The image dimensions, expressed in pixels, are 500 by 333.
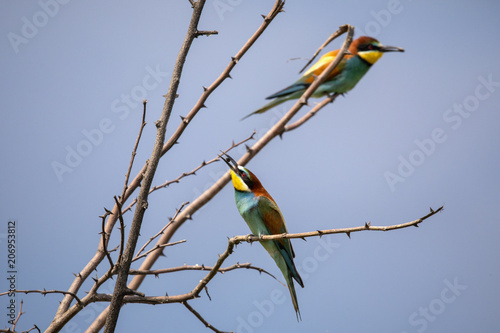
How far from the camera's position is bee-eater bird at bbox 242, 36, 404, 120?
8.84ft

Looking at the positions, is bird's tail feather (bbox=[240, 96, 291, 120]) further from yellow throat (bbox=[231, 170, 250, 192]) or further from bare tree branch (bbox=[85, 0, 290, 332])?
bare tree branch (bbox=[85, 0, 290, 332])

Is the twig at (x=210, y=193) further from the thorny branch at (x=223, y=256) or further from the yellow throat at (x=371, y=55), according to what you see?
the yellow throat at (x=371, y=55)

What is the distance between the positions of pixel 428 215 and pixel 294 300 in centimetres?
116

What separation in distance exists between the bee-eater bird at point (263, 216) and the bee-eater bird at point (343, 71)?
0.53 m

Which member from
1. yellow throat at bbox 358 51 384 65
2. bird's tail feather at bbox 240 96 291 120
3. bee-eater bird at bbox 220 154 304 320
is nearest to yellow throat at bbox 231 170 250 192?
bee-eater bird at bbox 220 154 304 320

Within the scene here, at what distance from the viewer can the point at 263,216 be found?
223cm

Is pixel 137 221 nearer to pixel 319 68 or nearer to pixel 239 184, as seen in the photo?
pixel 239 184

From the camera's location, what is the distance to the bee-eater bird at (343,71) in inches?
106

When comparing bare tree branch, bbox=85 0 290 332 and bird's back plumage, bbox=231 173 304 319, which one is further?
bird's back plumage, bbox=231 173 304 319

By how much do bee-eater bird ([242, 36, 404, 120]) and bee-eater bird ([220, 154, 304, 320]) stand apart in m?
0.53

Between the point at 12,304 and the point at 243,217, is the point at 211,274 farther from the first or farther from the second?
the point at 243,217

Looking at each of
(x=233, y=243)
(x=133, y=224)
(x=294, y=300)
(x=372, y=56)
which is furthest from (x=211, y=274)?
(x=372, y=56)

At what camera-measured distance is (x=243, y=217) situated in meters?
2.29

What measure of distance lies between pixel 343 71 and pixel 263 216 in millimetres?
1087
